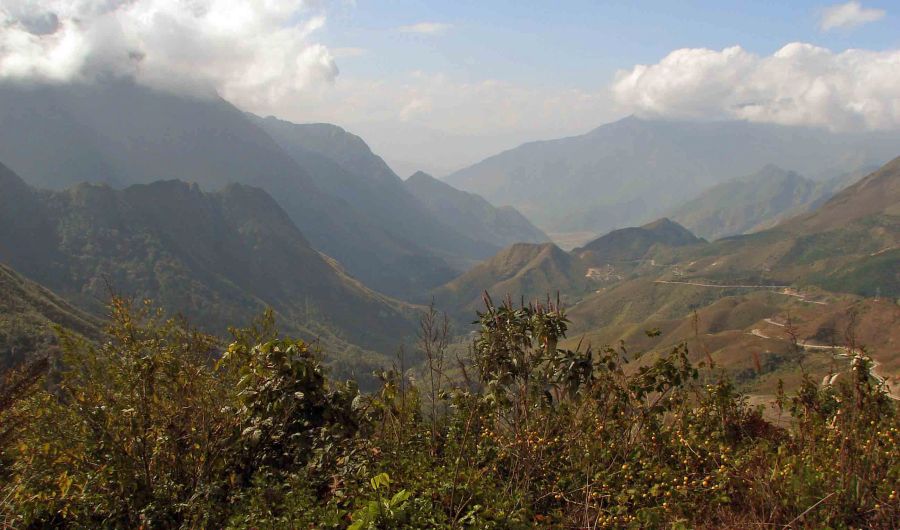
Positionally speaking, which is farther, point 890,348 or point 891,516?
point 890,348

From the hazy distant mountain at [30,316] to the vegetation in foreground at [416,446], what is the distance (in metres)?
66.4

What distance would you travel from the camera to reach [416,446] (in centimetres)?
764

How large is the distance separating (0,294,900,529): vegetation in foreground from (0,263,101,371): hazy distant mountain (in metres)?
66.4

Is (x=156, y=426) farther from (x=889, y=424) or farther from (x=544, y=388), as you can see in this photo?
(x=889, y=424)

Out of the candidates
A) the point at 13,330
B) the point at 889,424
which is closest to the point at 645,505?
the point at 889,424

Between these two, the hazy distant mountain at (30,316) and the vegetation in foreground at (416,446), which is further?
the hazy distant mountain at (30,316)

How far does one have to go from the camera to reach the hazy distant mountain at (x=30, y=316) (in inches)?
2734

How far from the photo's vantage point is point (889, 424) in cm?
730

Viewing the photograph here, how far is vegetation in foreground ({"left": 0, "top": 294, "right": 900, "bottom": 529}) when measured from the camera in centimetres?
557

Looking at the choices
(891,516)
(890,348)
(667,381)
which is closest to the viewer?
(891,516)

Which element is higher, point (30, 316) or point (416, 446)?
point (30, 316)

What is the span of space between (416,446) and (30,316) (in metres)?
95.5

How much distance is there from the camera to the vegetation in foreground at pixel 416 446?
5.57 metres

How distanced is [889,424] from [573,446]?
13.8 ft
